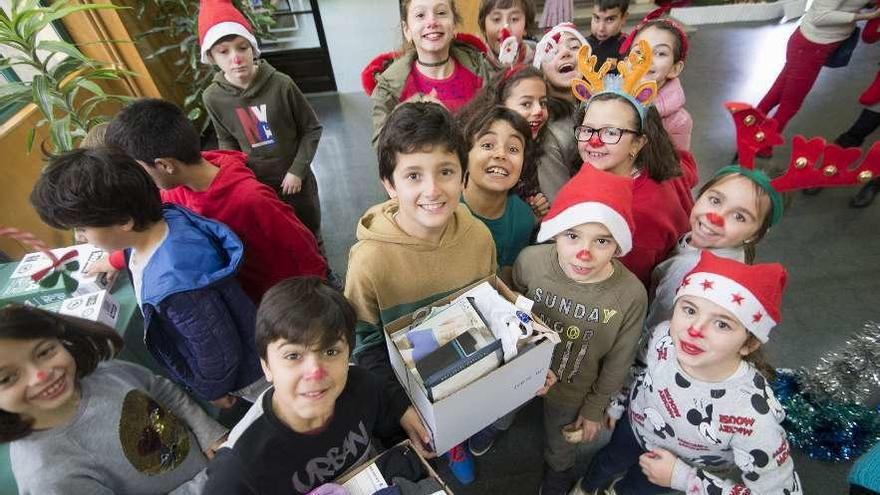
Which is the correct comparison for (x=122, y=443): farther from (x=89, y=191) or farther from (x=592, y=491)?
(x=592, y=491)

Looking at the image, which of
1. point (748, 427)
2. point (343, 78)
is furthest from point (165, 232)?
point (343, 78)

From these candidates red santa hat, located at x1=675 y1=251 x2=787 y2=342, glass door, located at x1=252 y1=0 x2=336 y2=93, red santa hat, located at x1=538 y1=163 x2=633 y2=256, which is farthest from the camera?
glass door, located at x1=252 y1=0 x2=336 y2=93

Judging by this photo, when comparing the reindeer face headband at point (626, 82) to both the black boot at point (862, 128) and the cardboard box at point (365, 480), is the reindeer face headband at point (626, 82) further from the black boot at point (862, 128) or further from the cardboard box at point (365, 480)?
the black boot at point (862, 128)

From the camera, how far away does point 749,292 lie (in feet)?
3.28

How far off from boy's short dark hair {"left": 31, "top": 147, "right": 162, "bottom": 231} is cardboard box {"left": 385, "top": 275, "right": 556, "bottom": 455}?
813 millimetres

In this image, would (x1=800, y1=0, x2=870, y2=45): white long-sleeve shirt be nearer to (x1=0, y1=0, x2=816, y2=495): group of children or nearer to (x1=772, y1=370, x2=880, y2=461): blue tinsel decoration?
(x1=0, y1=0, x2=816, y2=495): group of children

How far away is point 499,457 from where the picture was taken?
1748 mm

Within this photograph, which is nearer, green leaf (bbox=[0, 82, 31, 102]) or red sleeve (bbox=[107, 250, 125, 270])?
red sleeve (bbox=[107, 250, 125, 270])

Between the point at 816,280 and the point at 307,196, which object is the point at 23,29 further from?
the point at 816,280

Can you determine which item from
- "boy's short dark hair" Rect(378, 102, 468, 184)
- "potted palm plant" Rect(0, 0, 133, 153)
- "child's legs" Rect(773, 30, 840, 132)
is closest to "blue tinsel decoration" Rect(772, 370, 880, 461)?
"boy's short dark hair" Rect(378, 102, 468, 184)

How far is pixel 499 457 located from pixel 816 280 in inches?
86.9

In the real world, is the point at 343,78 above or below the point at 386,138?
below

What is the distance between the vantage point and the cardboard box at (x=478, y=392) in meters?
0.93

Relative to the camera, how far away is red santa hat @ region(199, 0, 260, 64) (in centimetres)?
186
